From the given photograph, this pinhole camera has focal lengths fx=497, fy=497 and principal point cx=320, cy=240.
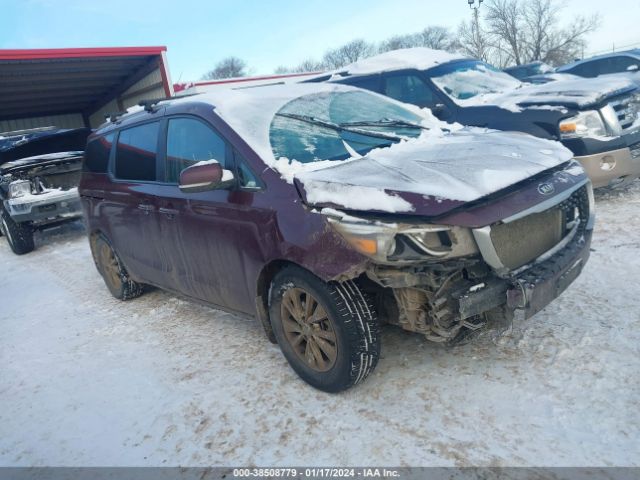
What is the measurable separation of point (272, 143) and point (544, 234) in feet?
5.44

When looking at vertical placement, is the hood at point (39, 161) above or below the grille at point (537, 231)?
above

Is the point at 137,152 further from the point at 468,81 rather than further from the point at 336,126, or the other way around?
the point at 468,81

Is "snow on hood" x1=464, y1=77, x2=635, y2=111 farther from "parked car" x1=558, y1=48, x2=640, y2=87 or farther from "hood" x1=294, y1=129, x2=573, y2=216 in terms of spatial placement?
"parked car" x1=558, y1=48, x2=640, y2=87

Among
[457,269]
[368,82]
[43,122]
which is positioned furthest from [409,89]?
[43,122]

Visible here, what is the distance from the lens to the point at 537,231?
2.69 metres

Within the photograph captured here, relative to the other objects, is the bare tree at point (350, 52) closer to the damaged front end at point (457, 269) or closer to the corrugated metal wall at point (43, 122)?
the corrugated metal wall at point (43, 122)

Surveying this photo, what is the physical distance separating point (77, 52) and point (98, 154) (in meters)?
10.2

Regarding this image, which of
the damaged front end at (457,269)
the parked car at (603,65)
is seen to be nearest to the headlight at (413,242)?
the damaged front end at (457,269)

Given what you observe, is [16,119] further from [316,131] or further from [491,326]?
[491,326]

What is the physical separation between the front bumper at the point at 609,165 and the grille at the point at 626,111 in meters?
0.33

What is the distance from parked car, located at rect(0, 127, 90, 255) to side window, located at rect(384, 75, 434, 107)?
5.26 meters

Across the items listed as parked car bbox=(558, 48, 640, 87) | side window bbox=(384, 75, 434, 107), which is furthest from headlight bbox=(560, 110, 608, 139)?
parked car bbox=(558, 48, 640, 87)

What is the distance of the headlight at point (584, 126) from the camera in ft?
16.9

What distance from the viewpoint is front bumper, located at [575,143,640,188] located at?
5074 millimetres
